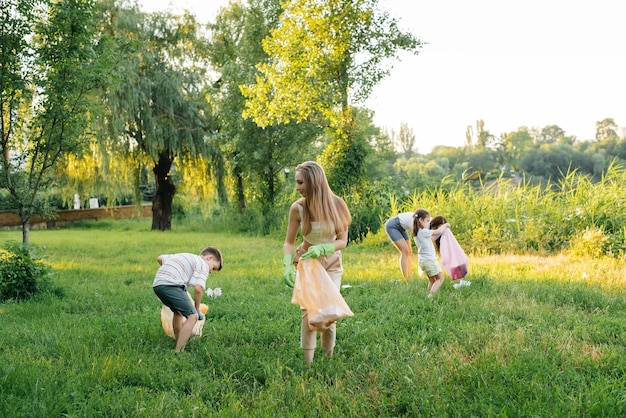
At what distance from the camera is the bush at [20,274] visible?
22.7ft

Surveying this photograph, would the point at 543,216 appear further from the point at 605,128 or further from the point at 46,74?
the point at 605,128

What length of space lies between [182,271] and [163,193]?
57.0 ft

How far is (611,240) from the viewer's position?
935cm

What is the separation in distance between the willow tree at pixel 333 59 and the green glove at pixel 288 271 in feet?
37.4

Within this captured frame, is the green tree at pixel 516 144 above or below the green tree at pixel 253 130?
above

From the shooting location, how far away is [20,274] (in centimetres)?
700

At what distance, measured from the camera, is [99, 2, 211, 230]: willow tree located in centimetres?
1794

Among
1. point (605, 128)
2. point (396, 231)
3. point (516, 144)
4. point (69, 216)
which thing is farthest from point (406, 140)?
point (396, 231)

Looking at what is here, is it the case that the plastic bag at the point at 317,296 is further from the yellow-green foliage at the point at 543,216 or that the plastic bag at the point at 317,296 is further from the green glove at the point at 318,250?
the yellow-green foliage at the point at 543,216

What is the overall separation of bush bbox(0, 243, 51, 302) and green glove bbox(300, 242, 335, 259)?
4857 millimetres

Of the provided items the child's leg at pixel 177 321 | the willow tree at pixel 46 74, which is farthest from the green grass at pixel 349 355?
the willow tree at pixel 46 74

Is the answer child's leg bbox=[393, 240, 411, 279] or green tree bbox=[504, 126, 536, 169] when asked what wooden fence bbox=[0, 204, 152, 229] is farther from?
green tree bbox=[504, 126, 536, 169]

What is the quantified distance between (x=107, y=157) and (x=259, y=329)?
1510cm

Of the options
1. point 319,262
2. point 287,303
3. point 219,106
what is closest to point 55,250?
point 219,106
